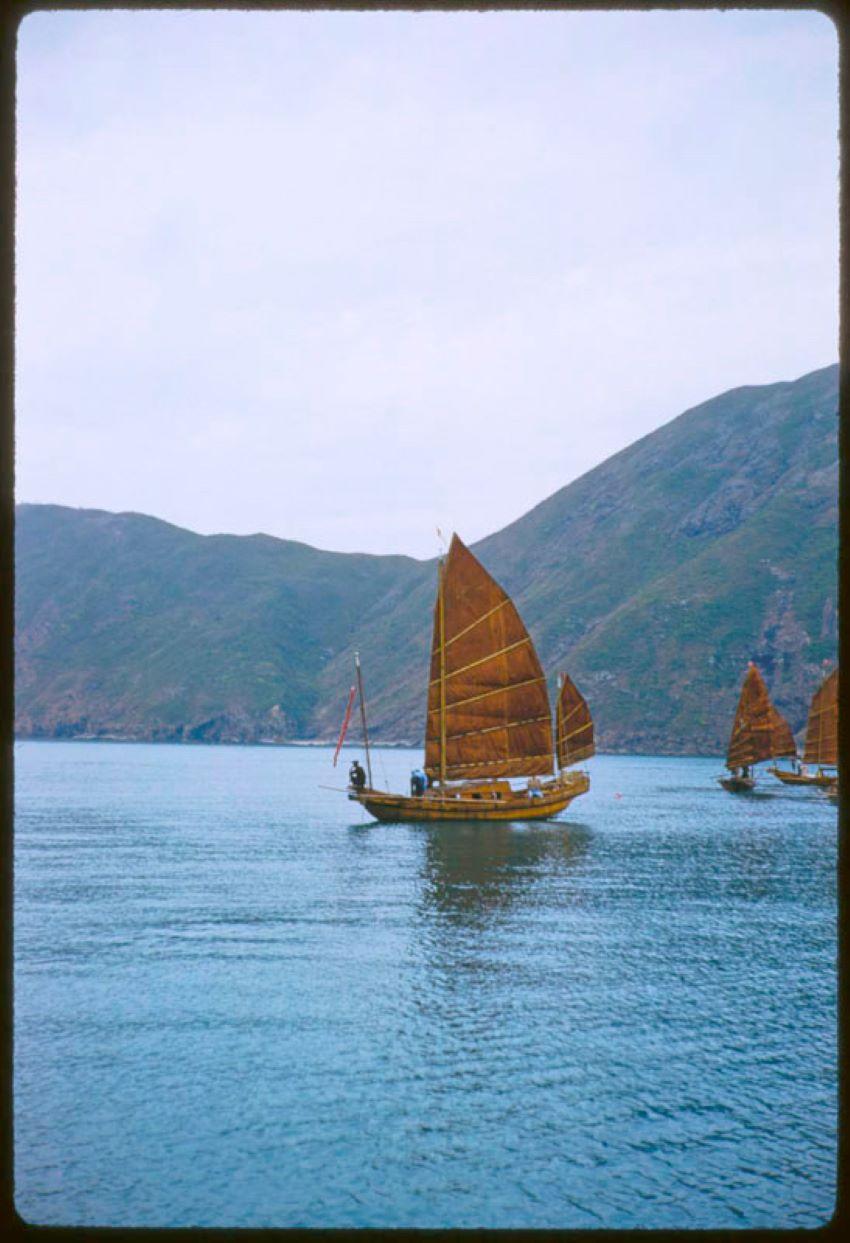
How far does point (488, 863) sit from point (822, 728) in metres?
47.2

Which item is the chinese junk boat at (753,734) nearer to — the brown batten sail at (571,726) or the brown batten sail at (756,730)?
the brown batten sail at (756,730)

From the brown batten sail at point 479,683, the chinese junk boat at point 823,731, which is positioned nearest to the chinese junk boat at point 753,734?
the chinese junk boat at point 823,731

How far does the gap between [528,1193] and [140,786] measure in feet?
321

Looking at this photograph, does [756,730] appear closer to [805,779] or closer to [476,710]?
[805,779]

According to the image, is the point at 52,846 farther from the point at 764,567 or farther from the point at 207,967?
the point at 764,567

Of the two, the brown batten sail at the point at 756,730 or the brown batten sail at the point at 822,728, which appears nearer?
the brown batten sail at the point at 822,728

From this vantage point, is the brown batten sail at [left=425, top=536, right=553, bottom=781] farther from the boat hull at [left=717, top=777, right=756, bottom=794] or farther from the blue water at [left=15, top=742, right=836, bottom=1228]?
the boat hull at [left=717, top=777, right=756, bottom=794]

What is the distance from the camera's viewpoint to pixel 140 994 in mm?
23734

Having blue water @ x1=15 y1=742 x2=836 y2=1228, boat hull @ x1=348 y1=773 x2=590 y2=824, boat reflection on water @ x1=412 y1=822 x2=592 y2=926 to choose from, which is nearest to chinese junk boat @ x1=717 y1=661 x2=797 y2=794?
boat reflection on water @ x1=412 y1=822 x2=592 y2=926

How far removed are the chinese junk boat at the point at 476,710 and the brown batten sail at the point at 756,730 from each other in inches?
1400

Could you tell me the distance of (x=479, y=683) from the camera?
56062 millimetres

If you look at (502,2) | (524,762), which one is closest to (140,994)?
(502,2)

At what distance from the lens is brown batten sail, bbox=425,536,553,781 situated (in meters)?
54.8

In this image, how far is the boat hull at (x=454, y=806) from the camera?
58188mm
